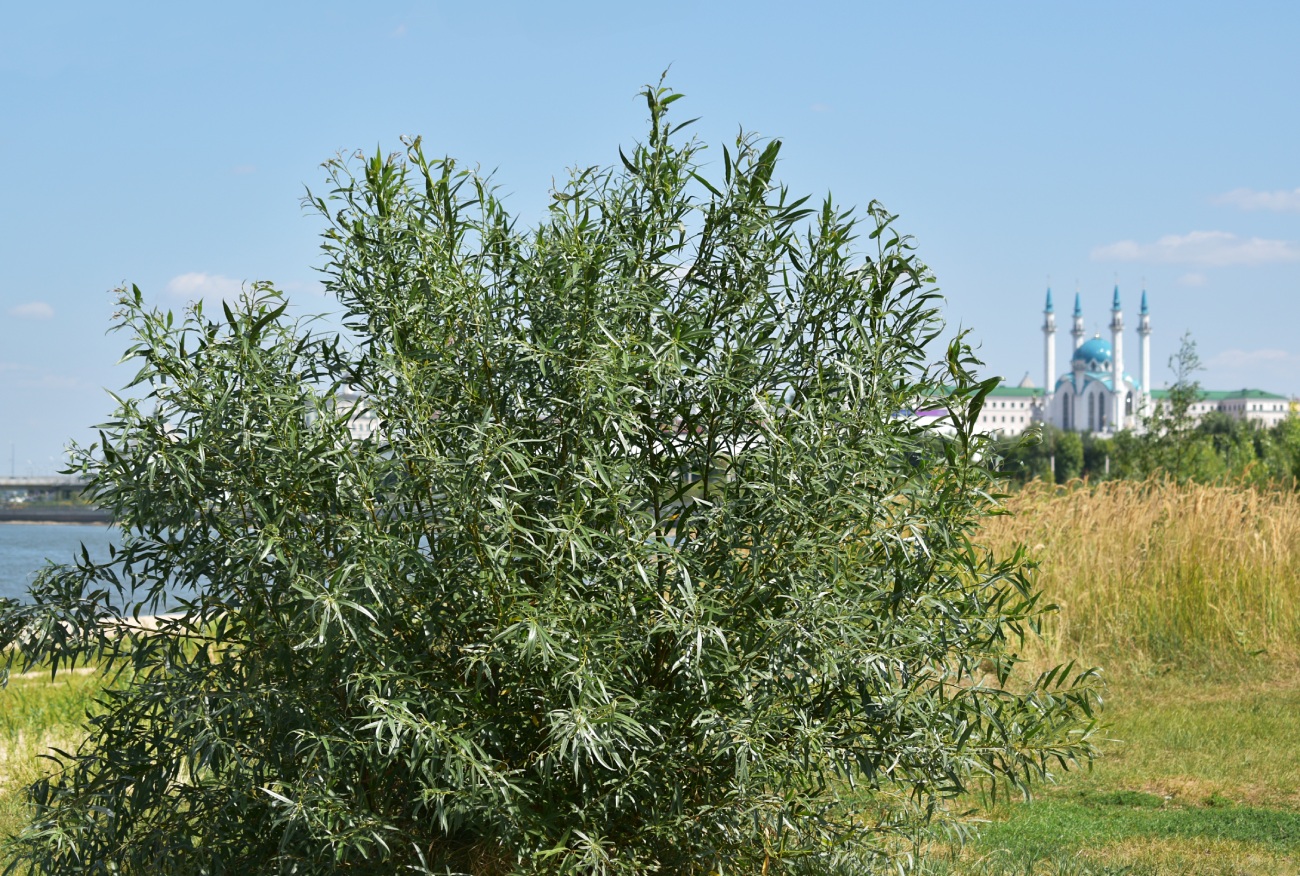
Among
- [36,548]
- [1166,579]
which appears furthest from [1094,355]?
[1166,579]

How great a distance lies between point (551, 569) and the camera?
2.93 m

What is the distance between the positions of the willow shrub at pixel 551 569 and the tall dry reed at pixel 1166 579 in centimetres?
692

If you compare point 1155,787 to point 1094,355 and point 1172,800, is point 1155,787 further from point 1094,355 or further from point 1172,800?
point 1094,355

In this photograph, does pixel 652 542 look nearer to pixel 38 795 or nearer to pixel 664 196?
pixel 664 196

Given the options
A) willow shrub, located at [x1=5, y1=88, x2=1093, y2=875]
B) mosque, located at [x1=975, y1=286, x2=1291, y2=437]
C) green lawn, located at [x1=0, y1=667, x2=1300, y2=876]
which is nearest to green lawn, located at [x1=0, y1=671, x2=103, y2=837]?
green lawn, located at [x1=0, y1=667, x2=1300, y2=876]

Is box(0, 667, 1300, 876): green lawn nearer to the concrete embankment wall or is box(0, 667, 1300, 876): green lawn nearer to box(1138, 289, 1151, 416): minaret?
the concrete embankment wall

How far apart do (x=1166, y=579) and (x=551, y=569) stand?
345 inches

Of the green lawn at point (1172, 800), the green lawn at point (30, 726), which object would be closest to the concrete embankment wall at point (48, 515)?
the green lawn at point (30, 726)

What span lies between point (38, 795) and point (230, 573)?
1.02 metres

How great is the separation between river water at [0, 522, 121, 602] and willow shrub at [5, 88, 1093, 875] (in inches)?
20.8

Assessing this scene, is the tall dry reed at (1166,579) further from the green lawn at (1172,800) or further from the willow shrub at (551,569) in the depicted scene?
the willow shrub at (551,569)

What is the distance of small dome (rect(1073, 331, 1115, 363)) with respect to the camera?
548ft

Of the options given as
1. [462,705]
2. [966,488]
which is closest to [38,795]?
[462,705]

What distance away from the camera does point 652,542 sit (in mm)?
3066
